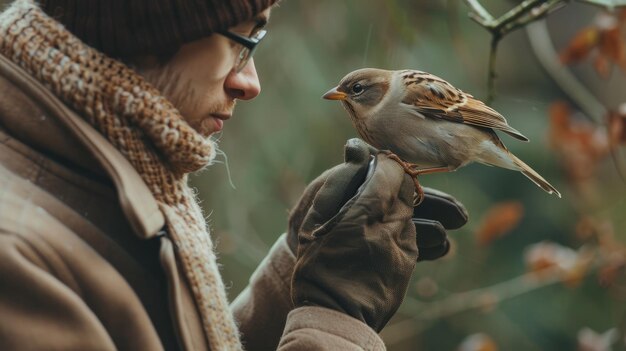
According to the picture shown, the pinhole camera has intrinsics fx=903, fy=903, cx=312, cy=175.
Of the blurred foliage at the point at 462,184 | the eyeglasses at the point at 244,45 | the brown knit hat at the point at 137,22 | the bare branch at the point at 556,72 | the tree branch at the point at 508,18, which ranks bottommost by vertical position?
the blurred foliage at the point at 462,184

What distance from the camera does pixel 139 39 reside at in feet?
6.74

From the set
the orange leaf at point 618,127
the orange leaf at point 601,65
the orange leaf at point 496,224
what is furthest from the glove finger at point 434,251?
the orange leaf at point 496,224

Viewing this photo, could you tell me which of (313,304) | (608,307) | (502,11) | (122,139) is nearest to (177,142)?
(122,139)

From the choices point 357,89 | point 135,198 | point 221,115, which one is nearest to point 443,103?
point 357,89

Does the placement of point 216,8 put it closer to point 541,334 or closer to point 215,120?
point 215,120

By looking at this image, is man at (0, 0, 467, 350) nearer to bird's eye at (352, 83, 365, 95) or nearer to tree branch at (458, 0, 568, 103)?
bird's eye at (352, 83, 365, 95)

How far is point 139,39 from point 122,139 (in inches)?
9.1

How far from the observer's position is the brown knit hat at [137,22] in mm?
2041

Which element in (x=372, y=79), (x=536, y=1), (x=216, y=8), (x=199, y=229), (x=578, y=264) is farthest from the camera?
(x=578, y=264)

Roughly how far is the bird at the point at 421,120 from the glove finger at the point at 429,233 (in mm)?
375

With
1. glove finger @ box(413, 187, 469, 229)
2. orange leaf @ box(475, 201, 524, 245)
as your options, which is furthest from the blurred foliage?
glove finger @ box(413, 187, 469, 229)

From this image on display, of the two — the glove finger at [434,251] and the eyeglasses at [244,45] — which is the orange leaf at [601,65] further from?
the eyeglasses at [244,45]

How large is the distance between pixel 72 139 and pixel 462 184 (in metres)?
5.40

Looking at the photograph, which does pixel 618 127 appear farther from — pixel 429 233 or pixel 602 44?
pixel 429 233
